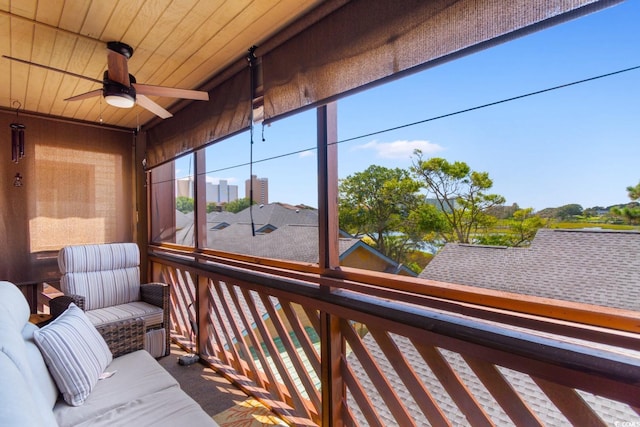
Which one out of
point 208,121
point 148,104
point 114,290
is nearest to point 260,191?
point 208,121

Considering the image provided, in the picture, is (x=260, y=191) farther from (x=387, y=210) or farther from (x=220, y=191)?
(x=387, y=210)

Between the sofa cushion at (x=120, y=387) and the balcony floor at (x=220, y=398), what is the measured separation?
589 millimetres

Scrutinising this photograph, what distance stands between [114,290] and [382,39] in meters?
3.14

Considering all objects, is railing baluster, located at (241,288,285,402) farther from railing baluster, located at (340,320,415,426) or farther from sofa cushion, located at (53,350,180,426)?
railing baluster, located at (340,320,415,426)

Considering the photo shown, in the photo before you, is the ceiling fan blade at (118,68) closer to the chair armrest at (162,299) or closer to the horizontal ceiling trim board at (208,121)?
the horizontal ceiling trim board at (208,121)

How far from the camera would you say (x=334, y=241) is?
1.76 m

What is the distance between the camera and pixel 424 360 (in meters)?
1.40

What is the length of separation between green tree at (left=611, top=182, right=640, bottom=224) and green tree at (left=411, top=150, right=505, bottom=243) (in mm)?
319

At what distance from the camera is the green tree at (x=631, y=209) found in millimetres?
909

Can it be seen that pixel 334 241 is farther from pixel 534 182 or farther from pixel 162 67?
pixel 162 67

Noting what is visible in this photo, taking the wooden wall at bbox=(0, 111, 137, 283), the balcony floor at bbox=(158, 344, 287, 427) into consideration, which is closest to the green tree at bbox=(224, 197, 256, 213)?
the balcony floor at bbox=(158, 344, 287, 427)

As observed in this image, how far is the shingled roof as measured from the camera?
945 millimetres

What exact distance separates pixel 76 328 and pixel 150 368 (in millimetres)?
455

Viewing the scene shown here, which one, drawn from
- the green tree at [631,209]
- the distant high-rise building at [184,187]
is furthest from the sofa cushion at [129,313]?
the green tree at [631,209]
